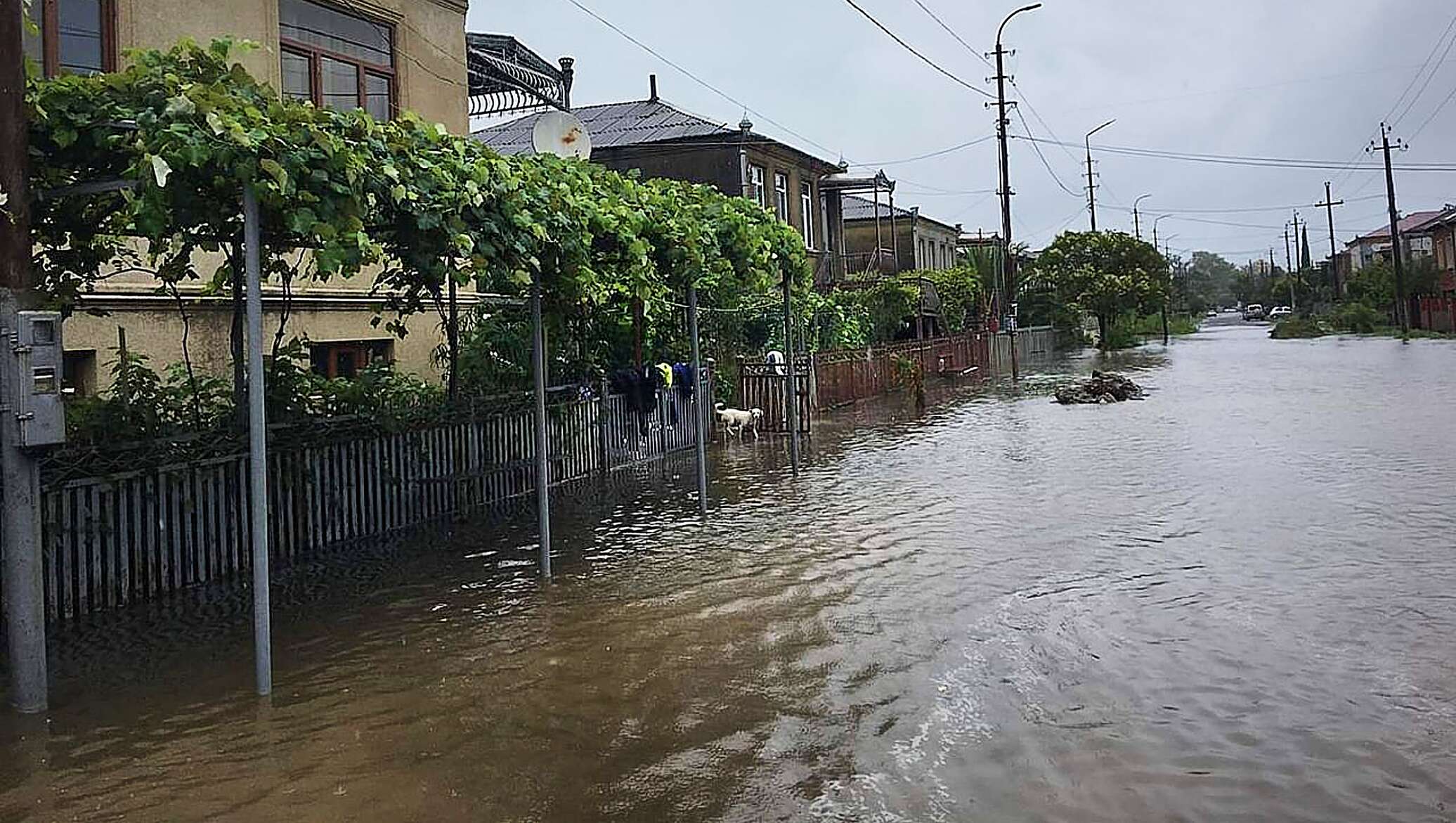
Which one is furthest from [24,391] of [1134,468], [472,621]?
[1134,468]

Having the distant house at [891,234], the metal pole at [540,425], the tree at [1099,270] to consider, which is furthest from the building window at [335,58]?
the tree at [1099,270]

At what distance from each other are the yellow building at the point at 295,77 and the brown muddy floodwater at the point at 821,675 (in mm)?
4436

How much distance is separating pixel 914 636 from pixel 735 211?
618 centimetres

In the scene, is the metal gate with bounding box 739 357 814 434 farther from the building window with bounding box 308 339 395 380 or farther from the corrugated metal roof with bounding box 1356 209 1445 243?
the corrugated metal roof with bounding box 1356 209 1445 243

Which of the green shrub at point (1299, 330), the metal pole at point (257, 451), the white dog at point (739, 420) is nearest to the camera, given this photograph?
the metal pole at point (257, 451)

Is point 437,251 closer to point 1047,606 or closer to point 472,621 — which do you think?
point 472,621

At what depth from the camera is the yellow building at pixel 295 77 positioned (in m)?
13.2

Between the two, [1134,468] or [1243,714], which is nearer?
[1243,714]

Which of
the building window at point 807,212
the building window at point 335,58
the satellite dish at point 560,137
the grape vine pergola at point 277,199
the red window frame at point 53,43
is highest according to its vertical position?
the building window at point 807,212

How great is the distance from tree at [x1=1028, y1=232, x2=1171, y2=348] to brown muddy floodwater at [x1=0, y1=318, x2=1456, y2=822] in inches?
1985

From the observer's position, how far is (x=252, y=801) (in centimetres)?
555

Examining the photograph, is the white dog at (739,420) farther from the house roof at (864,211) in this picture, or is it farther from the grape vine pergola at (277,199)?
the house roof at (864,211)

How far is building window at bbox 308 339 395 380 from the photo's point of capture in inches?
645

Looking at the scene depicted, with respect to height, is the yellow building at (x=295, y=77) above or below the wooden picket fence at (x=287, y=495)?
above
